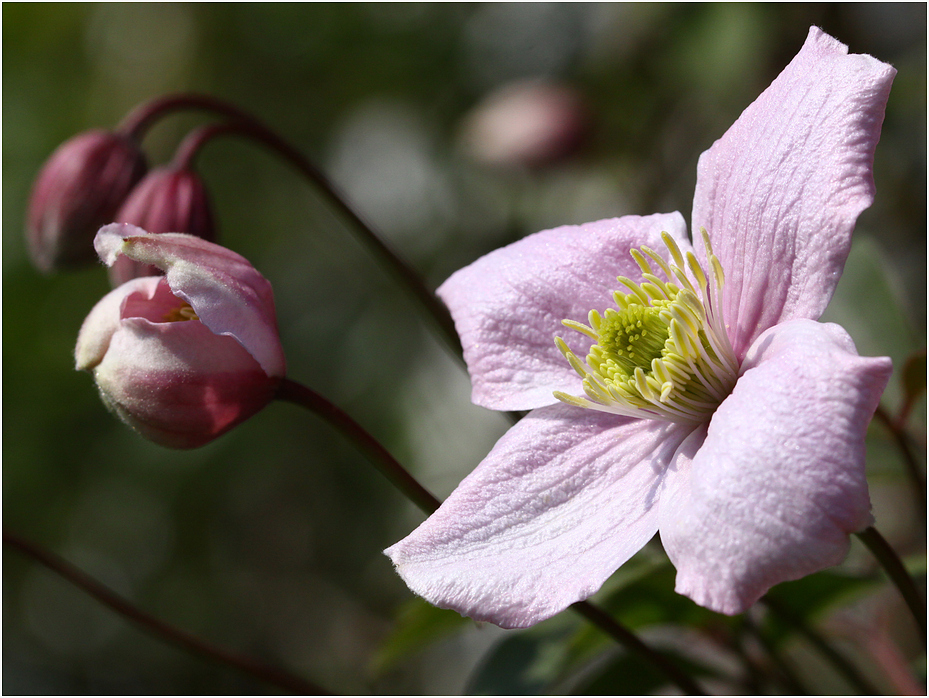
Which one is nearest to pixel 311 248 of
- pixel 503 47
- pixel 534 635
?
pixel 503 47

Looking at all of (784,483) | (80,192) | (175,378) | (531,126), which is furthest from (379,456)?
(531,126)

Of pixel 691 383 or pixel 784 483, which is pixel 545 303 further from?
pixel 784 483

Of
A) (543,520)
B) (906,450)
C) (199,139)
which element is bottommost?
(906,450)

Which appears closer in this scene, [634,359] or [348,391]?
[634,359]

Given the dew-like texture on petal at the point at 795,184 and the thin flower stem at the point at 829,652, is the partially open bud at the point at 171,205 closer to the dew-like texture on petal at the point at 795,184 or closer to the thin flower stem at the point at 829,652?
the dew-like texture on petal at the point at 795,184

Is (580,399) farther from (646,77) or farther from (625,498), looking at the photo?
(646,77)

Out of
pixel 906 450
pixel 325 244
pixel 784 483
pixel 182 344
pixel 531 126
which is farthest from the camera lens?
pixel 325 244

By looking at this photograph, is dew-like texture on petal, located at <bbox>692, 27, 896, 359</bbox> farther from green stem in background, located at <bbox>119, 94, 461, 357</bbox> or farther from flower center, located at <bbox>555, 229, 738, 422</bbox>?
green stem in background, located at <bbox>119, 94, 461, 357</bbox>
